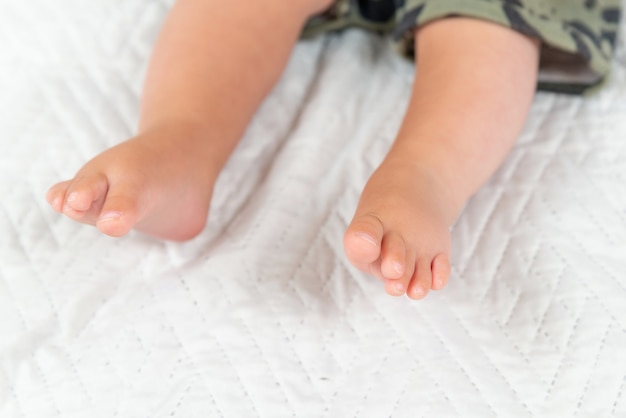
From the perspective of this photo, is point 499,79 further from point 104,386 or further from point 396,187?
point 104,386

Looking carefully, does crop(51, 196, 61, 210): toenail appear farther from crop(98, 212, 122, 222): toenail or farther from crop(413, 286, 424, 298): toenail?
crop(413, 286, 424, 298): toenail

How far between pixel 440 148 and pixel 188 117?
8.4 inches

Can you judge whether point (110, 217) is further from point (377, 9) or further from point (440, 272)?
point (377, 9)

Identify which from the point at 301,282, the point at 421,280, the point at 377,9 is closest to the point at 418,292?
the point at 421,280

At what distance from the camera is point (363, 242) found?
0.49 m

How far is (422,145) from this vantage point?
614 millimetres

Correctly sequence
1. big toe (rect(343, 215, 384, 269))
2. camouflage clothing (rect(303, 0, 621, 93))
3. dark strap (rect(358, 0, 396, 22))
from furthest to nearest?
1. dark strap (rect(358, 0, 396, 22))
2. camouflage clothing (rect(303, 0, 621, 93))
3. big toe (rect(343, 215, 384, 269))

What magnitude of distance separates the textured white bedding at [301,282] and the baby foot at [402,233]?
0.08 meters

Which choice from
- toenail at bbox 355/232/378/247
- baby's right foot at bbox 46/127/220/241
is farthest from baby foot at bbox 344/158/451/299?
baby's right foot at bbox 46/127/220/241

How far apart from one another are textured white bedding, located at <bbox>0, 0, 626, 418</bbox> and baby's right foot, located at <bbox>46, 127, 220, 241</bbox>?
49 millimetres

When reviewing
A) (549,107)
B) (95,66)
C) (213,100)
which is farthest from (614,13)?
(95,66)

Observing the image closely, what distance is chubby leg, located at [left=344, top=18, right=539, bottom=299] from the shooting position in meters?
0.51

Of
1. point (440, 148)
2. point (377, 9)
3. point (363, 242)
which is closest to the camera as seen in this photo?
point (363, 242)

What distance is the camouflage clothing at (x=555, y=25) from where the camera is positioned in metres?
0.69
